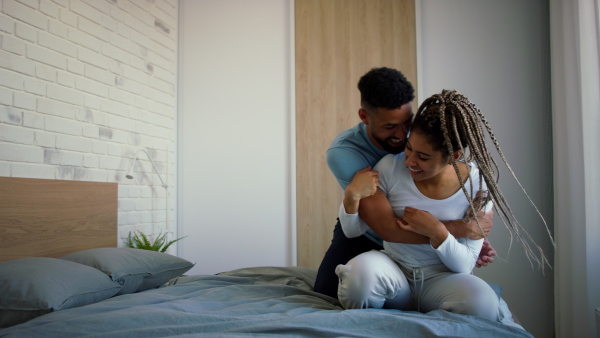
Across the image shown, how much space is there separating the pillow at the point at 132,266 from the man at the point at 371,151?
0.68 m

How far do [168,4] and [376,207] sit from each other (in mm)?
2619

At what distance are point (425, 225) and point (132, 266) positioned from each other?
119cm

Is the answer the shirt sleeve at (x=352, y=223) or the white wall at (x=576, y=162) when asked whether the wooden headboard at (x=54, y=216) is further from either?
the white wall at (x=576, y=162)

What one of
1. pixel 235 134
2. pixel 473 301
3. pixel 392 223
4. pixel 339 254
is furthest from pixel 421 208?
Result: pixel 235 134

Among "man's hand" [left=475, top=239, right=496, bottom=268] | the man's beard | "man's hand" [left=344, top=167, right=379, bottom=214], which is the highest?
the man's beard

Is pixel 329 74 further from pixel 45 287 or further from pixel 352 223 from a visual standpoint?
pixel 45 287

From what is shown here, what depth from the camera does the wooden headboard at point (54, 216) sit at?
2148mm

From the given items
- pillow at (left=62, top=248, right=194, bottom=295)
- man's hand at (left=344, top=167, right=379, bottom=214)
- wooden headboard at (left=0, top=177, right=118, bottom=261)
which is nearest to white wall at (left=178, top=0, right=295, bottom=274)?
wooden headboard at (left=0, top=177, right=118, bottom=261)

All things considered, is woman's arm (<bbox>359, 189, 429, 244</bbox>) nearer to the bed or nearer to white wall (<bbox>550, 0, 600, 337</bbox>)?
the bed

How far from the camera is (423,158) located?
157 centimetres

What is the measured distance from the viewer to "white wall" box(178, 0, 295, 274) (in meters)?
3.58

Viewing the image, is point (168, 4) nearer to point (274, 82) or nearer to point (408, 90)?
point (274, 82)

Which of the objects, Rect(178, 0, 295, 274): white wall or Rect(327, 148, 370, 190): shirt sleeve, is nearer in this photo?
Rect(327, 148, 370, 190): shirt sleeve

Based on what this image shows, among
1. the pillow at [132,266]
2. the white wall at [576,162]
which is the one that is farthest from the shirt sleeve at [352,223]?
the white wall at [576,162]
